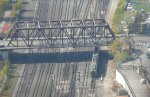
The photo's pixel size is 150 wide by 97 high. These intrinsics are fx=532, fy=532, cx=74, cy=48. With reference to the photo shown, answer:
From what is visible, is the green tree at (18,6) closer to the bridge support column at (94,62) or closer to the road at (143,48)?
the bridge support column at (94,62)

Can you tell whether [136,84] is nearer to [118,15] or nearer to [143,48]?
[143,48]

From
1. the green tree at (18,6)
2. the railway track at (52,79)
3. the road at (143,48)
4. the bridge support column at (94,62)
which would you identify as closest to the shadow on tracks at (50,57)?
the railway track at (52,79)

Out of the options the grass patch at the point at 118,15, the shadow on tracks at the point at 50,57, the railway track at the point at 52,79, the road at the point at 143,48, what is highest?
Result: the grass patch at the point at 118,15

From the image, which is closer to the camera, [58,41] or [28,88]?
[28,88]

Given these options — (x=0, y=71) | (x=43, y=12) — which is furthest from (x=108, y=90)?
(x=43, y=12)

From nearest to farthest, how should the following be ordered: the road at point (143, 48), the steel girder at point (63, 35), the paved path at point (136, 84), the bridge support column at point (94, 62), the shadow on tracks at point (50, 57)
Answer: the paved path at point (136, 84) < the road at point (143, 48) < the bridge support column at point (94, 62) < the steel girder at point (63, 35) < the shadow on tracks at point (50, 57)

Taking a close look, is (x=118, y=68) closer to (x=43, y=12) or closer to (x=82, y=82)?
(x=82, y=82)

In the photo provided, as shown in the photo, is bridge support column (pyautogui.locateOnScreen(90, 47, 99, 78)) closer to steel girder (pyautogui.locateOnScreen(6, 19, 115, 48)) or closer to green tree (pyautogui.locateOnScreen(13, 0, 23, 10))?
steel girder (pyautogui.locateOnScreen(6, 19, 115, 48))
